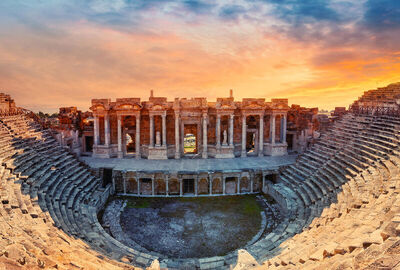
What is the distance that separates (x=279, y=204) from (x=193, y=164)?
8.15 m

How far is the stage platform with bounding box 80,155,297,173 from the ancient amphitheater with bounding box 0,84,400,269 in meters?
1.19

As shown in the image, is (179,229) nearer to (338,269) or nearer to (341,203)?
(341,203)

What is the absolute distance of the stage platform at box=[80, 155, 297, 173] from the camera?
21453mm

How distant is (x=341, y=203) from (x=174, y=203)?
1137 centimetres

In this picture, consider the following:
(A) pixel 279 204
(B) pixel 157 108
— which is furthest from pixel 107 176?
(A) pixel 279 204

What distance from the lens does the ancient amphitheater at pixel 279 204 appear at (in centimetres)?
759

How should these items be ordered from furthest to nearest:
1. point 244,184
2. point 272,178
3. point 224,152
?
point 224,152, point 272,178, point 244,184

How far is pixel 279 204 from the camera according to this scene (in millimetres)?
18969

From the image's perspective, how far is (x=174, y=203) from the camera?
19531 millimetres

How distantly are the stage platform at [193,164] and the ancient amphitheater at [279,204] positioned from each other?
119 cm

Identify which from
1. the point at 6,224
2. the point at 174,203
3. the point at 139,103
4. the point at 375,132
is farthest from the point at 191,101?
the point at 6,224

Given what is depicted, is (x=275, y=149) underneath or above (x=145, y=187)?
above

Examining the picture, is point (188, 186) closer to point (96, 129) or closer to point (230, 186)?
point (230, 186)

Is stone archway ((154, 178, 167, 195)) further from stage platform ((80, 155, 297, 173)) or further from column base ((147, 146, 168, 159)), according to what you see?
column base ((147, 146, 168, 159))
